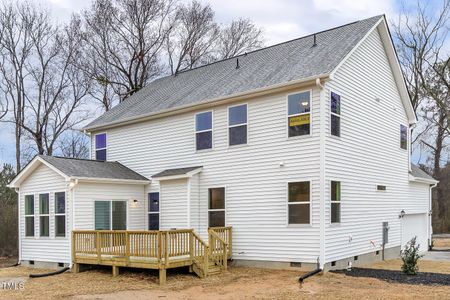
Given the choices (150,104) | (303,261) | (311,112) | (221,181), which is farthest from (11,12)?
(303,261)

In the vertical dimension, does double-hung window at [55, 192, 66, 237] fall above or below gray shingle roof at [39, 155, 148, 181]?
below

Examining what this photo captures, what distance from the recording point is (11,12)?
84.6ft

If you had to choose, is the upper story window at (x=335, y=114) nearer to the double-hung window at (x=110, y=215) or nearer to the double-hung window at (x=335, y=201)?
the double-hung window at (x=335, y=201)

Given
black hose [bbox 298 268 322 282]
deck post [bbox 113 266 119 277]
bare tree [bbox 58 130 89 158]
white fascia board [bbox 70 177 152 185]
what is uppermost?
bare tree [bbox 58 130 89 158]

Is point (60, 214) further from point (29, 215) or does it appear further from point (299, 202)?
point (299, 202)

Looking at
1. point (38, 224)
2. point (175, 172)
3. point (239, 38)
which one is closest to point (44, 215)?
point (38, 224)

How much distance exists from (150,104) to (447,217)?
25755mm

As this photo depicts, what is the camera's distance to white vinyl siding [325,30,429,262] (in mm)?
12916

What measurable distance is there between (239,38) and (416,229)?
19714 mm

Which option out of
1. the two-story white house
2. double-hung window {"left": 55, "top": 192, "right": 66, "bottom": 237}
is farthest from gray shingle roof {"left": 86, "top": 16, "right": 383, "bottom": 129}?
double-hung window {"left": 55, "top": 192, "right": 66, "bottom": 237}

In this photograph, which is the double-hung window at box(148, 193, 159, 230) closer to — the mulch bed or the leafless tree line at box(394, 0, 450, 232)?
the mulch bed

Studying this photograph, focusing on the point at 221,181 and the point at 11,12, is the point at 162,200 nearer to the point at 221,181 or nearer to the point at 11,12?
the point at 221,181

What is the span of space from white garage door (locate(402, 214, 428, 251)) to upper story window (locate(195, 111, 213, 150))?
338 inches

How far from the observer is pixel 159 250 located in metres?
11.4
